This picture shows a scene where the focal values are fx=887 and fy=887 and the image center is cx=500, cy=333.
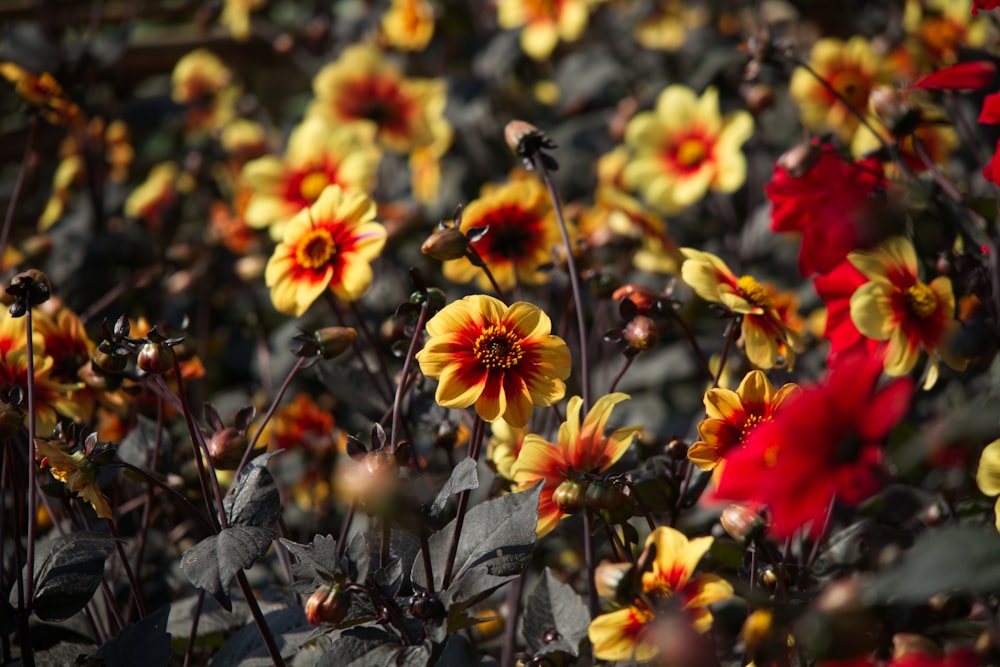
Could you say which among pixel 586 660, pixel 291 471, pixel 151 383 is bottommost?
pixel 291 471

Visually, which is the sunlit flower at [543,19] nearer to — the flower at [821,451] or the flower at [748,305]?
the flower at [748,305]

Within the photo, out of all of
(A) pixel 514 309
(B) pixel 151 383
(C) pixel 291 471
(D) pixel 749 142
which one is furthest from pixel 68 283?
(D) pixel 749 142

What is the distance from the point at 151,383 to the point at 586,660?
0.52 m

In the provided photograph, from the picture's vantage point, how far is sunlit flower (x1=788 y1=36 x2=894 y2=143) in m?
1.68

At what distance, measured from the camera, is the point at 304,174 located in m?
1.41

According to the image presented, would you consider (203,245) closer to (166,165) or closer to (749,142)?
(166,165)

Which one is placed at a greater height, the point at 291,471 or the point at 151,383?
the point at 151,383

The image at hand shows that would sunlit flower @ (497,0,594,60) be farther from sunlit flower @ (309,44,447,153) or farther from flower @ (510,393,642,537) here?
flower @ (510,393,642,537)

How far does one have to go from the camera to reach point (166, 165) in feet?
7.88

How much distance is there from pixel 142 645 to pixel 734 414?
567 millimetres

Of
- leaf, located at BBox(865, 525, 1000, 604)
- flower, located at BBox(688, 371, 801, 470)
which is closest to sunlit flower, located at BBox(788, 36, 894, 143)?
flower, located at BBox(688, 371, 801, 470)

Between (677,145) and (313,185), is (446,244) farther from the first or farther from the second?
(677,145)

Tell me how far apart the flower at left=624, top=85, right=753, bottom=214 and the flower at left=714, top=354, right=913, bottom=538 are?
103cm

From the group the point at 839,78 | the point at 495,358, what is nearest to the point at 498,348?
the point at 495,358
